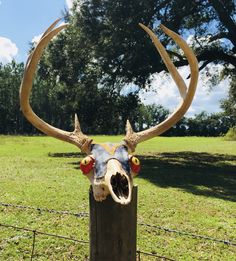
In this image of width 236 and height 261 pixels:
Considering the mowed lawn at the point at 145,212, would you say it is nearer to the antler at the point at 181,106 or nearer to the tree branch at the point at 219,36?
the antler at the point at 181,106

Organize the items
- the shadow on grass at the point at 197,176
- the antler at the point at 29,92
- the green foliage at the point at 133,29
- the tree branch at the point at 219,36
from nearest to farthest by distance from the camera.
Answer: the antler at the point at 29,92, the shadow on grass at the point at 197,176, the green foliage at the point at 133,29, the tree branch at the point at 219,36

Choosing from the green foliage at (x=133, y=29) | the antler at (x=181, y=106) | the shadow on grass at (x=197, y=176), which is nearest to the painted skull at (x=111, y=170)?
the antler at (x=181, y=106)

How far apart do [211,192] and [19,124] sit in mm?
58553

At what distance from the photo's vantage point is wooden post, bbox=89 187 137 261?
10.6 feet

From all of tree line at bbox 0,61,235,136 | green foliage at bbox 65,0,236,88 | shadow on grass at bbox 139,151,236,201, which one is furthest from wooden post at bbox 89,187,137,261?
tree line at bbox 0,61,235,136

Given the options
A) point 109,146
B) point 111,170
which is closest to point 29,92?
point 109,146

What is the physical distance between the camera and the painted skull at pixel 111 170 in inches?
123

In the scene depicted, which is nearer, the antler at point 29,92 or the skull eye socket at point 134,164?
the skull eye socket at point 134,164

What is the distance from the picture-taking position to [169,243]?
296 inches

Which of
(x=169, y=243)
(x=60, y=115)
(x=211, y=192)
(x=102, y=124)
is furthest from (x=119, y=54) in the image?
(x=60, y=115)

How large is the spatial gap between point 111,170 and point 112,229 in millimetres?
456

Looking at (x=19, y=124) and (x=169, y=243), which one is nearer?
(x=169, y=243)

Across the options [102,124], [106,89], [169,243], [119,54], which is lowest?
[169,243]

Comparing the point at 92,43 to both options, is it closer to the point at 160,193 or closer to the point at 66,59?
the point at 66,59
